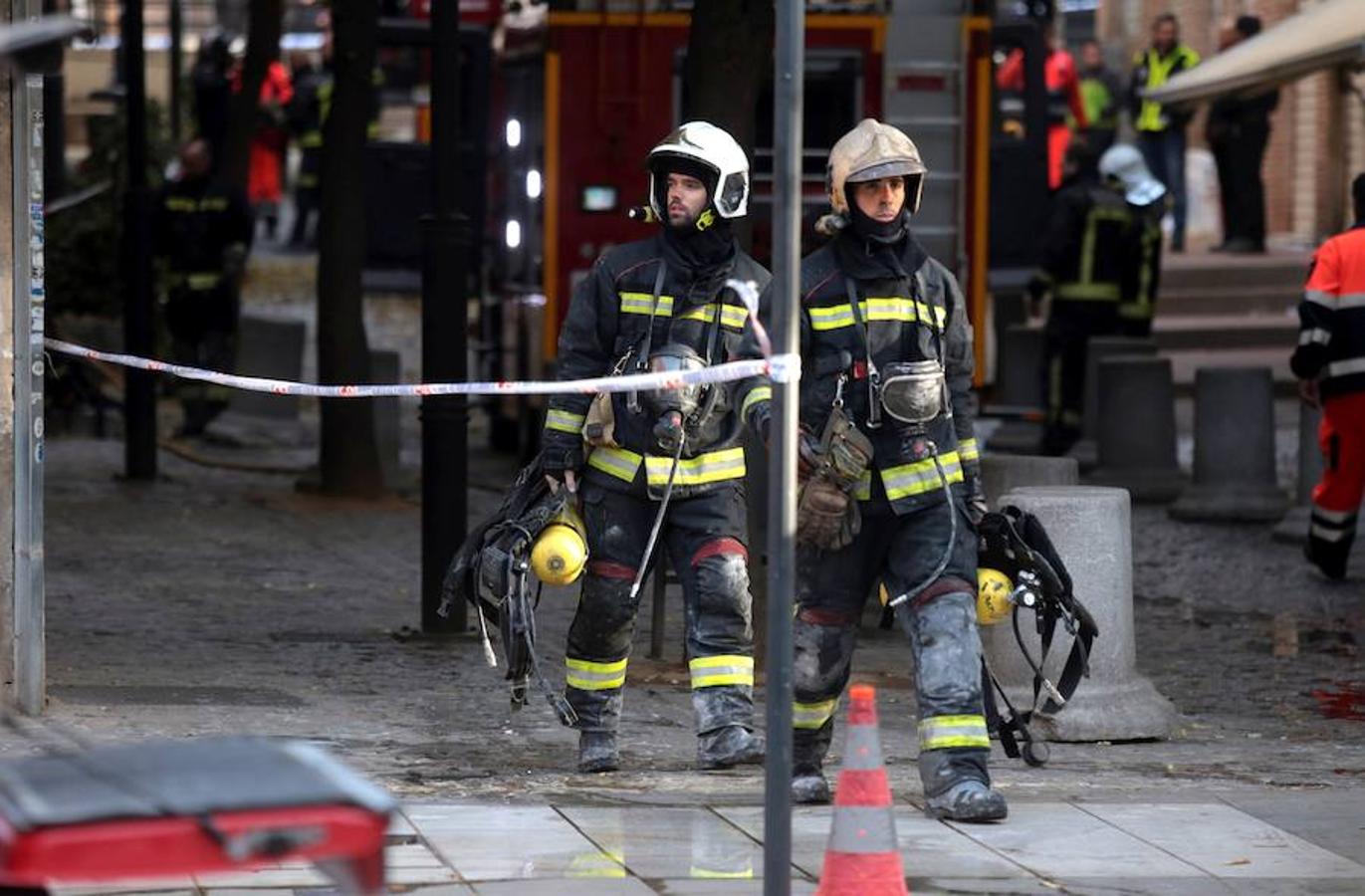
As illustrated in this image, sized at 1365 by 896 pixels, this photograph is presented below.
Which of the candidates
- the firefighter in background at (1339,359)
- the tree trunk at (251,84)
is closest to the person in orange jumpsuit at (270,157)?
the tree trunk at (251,84)

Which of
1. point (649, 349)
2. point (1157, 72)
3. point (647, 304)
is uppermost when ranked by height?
point (1157, 72)

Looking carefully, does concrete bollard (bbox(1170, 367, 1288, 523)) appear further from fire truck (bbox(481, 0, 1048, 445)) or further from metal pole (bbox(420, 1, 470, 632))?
metal pole (bbox(420, 1, 470, 632))

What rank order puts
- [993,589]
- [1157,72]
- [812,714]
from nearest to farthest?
[812,714] → [993,589] → [1157,72]

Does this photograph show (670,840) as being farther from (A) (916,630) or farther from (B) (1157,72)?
(B) (1157,72)

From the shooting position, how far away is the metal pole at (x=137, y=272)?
51.6 feet

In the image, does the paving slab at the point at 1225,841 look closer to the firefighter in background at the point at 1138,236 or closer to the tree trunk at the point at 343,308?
the tree trunk at the point at 343,308

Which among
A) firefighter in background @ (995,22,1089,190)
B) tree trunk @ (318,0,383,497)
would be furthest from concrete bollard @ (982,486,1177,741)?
firefighter in background @ (995,22,1089,190)

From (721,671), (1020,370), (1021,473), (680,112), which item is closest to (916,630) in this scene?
(721,671)

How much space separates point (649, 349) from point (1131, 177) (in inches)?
391

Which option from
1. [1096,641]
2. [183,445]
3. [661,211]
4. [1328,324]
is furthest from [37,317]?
[183,445]

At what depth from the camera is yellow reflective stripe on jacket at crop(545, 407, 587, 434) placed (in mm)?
8109

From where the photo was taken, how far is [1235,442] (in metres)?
15.2

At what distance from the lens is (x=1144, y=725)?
9.08 metres

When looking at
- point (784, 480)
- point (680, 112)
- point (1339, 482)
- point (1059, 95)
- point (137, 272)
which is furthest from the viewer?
point (1059, 95)
